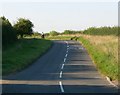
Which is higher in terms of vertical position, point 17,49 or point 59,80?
point 59,80

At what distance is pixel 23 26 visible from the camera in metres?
80.9

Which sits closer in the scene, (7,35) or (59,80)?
(59,80)

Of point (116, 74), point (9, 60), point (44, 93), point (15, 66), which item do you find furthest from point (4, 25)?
point (44, 93)

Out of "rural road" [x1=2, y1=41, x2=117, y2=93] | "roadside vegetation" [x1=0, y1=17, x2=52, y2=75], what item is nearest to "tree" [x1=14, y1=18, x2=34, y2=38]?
"roadside vegetation" [x1=0, y1=17, x2=52, y2=75]

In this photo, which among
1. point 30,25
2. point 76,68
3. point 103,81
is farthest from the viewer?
point 30,25

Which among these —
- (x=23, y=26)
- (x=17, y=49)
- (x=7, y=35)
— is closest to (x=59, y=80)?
(x=17, y=49)

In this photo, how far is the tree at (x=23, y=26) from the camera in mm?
80812

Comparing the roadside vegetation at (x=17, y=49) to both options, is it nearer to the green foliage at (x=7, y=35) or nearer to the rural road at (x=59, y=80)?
the green foliage at (x=7, y=35)

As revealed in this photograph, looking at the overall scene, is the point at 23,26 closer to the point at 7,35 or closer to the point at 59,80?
the point at 7,35

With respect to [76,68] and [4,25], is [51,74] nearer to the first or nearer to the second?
[76,68]

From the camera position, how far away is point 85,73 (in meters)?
30.4

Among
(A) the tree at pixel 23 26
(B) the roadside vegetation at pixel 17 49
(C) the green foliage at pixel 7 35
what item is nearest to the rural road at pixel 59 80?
(B) the roadside vegetation at pixel 17 49

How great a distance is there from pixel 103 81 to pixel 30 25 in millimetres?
59010

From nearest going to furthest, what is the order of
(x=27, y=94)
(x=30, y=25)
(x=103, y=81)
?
(x=27, y=94), (x=103, y=81), (x=30, y=25)
